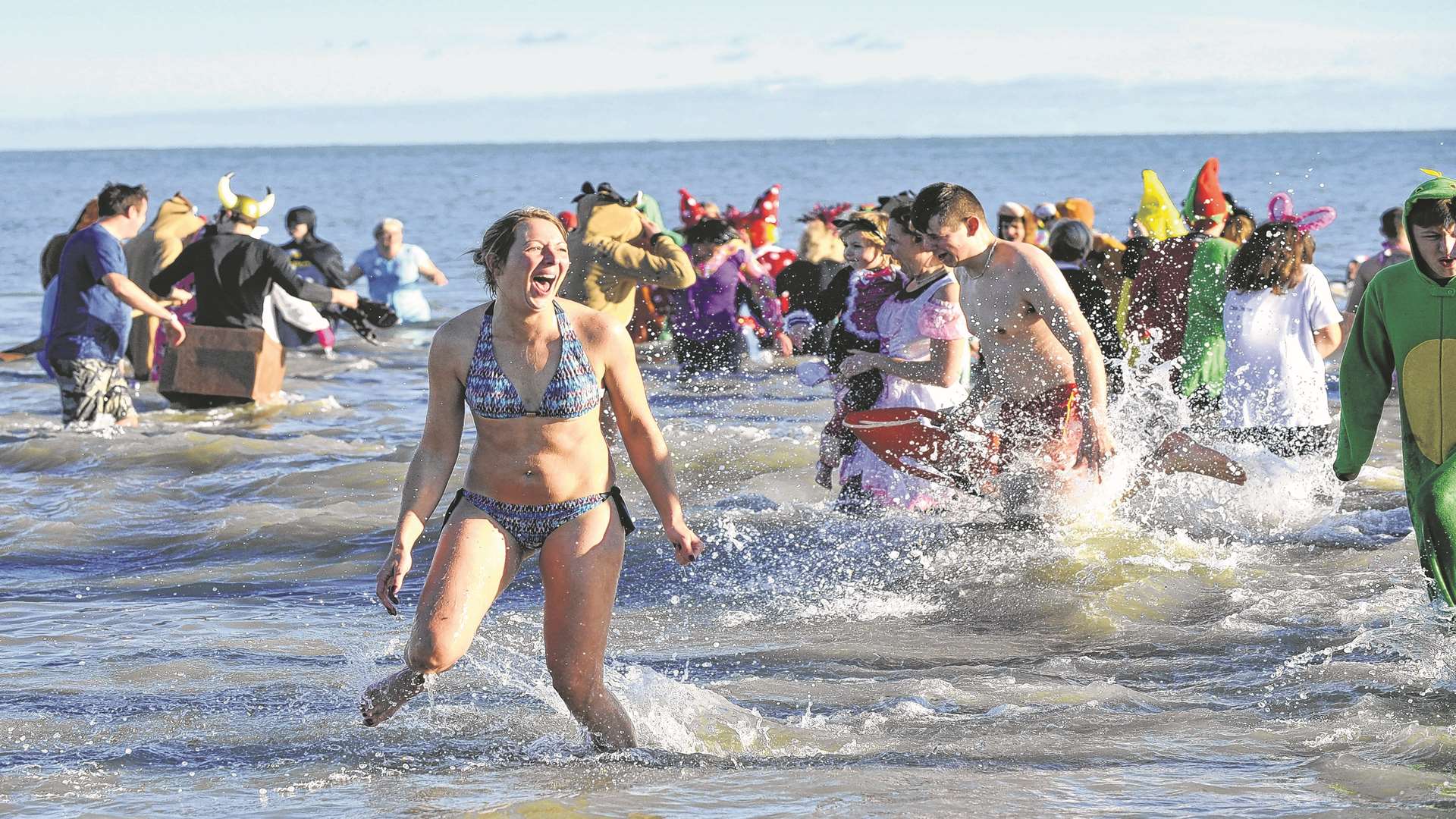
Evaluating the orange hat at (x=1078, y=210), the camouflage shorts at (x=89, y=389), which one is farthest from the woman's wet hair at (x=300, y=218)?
the orange hat at (x=1078, y=210)

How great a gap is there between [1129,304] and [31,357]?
476 inches

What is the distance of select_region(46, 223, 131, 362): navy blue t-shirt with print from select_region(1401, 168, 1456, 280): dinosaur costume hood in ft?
25.9

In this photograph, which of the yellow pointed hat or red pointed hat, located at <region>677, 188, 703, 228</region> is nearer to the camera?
the yellow pointed hat

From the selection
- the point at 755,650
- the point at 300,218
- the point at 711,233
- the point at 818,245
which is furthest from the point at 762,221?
the point at 755,650

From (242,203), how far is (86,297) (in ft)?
4.50

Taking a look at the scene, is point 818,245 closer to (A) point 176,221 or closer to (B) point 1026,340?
(A) point 176,221

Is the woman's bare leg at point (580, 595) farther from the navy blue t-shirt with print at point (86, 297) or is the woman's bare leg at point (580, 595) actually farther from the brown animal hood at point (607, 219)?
the navy blue t-shirt with print at point (86, 297)

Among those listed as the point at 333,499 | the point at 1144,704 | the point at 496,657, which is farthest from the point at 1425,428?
the point at 333,499

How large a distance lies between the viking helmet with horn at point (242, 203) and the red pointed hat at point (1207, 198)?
6019 mm

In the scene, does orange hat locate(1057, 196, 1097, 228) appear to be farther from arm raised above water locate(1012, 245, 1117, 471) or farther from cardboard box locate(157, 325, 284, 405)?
arm raised above water locate(1012, 245, 1117, 471)

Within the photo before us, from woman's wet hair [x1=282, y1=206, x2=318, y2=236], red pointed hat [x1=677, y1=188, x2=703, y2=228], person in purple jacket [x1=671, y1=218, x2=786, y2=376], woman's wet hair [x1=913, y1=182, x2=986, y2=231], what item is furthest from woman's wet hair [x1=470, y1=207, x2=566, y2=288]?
red pointed hat [x1=677, y1=188, x2=703, y2=228]

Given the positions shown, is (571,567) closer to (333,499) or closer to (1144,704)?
(1144,704)

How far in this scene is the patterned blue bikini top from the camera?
177 inches

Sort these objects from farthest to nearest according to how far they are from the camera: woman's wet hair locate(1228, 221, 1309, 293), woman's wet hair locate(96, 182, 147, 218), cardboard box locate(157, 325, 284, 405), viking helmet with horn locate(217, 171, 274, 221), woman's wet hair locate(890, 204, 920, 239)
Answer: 1. cardboard box locate(157, 325, 284, 405)
2. viking helmet with horn locate(217, 171, 274, 221)
3. woman's wet hair locate(96, 182, 147, 218)
4. woman's wet hair locate(1228, 221, 1309, 293)
5. woman's wet hair locate(890, 204, 920, 239)
